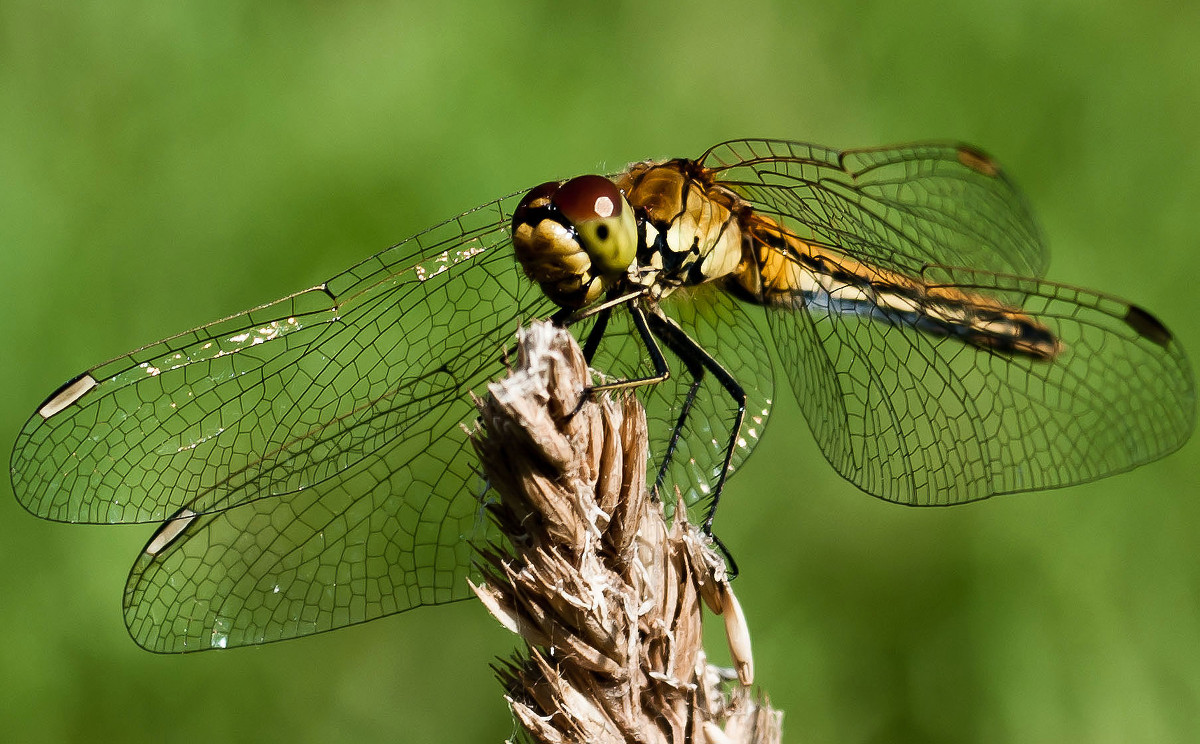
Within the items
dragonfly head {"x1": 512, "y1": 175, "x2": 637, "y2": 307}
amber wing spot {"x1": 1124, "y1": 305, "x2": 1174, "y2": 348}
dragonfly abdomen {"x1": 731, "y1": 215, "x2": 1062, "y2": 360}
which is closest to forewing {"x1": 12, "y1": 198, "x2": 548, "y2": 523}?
dragonfly head {"x1": 512, "y1": 175, "x2": 637, "y2": 307}

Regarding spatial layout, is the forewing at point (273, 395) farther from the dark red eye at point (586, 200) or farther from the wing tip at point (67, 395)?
the dark red eye at point (586, 200)

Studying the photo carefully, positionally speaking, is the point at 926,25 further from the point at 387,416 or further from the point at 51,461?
the point at 51,461

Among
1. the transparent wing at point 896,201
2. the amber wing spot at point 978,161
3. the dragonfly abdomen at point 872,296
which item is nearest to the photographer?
the dragonfly abdomen at point 872,296

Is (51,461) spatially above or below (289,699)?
above

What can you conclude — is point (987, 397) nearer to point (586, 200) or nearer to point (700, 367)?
point (700, 367)

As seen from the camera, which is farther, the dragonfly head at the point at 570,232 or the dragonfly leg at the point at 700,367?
the dragonfly leg at the point at 700,367

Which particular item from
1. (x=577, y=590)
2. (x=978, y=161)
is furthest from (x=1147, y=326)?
(x=577, y=590)

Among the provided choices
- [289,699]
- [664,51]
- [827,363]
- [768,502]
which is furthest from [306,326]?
[664,51]

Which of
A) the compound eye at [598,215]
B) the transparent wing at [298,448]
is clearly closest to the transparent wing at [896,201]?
the compound eye at [598,215]
